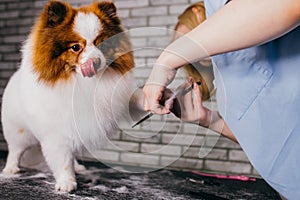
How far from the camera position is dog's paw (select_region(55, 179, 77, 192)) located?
3.09 ft

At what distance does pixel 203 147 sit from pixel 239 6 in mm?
497

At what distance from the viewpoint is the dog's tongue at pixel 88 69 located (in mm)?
803

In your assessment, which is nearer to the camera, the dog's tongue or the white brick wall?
the dog's tongue

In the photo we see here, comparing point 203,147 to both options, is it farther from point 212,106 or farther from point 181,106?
point 181,106

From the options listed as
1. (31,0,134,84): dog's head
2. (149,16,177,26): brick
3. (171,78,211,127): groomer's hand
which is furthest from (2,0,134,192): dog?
(149,16,177,26): brick

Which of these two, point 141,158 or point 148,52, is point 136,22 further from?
point 148,52

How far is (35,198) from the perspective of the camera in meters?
0.89

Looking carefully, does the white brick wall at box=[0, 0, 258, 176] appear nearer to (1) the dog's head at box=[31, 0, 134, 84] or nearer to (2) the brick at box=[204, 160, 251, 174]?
(2) the brick at box=[204, 160, 251, 174]

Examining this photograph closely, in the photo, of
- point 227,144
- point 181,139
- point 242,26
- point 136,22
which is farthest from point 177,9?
point 242,26

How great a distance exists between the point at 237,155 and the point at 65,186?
2.84ft

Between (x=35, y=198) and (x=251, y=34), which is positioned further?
(x=35, y=198)

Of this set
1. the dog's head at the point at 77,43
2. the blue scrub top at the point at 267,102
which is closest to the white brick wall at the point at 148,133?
the dog's head at the point at 77,43

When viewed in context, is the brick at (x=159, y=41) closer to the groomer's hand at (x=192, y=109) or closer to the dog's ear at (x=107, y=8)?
the groomer's hand at (x=192, y=109)

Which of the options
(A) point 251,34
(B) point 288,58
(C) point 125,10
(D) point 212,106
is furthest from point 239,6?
(C) point 125,10
